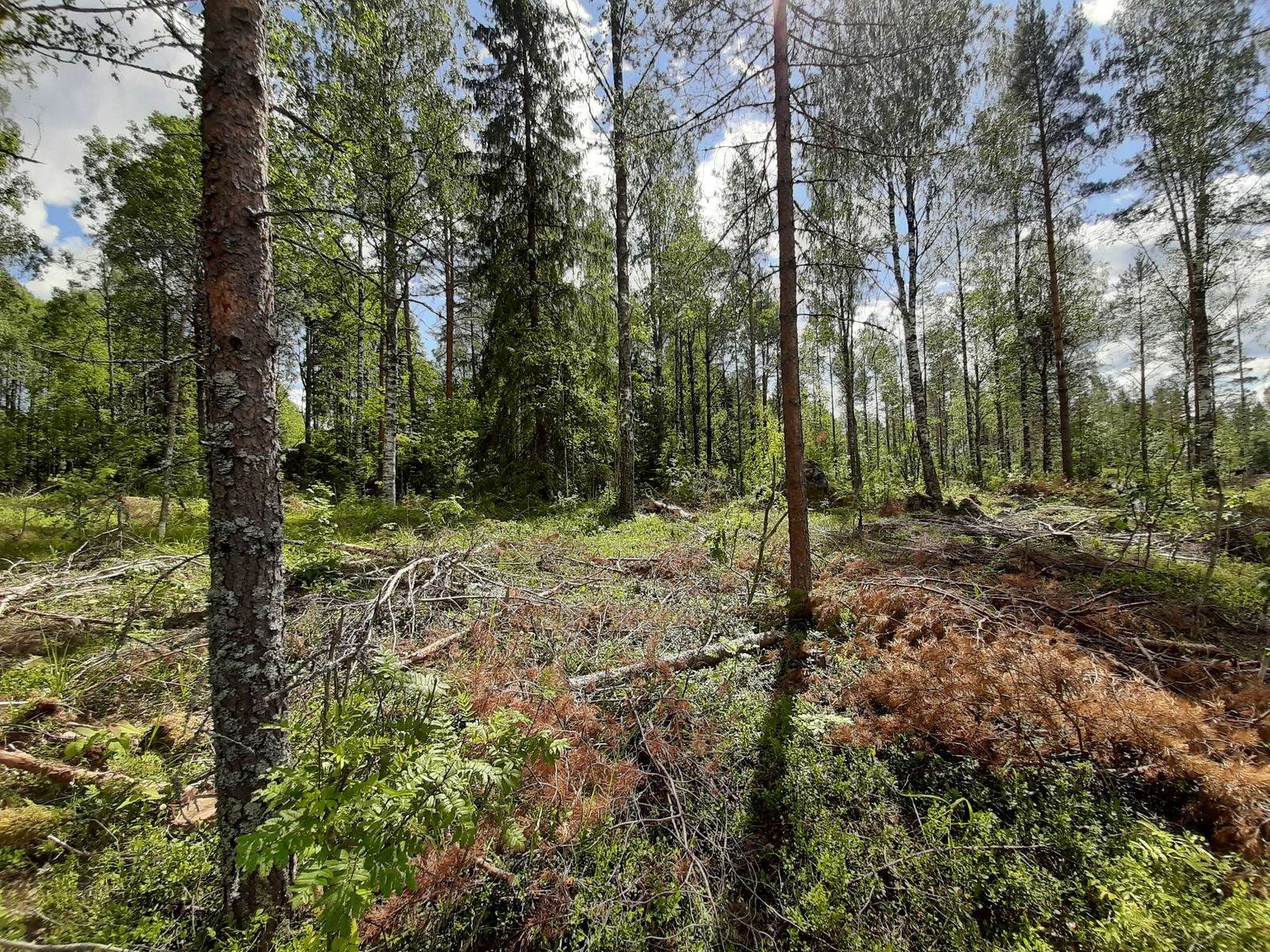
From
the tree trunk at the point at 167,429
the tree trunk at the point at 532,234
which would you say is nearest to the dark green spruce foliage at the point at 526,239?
the tree trunk at the point at 532,234

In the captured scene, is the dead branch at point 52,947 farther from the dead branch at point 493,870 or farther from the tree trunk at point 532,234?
the tree trunk at point 532,234

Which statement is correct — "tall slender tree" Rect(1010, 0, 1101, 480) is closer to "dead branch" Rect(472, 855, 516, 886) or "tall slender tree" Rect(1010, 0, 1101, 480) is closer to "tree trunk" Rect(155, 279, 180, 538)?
"dead branch" Rect(472, 855, 516, 886)

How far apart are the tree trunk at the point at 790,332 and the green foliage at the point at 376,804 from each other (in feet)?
11.4

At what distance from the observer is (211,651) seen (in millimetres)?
1969

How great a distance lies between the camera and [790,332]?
15.7 feet

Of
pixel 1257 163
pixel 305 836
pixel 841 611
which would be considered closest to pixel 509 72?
pixel 841 611

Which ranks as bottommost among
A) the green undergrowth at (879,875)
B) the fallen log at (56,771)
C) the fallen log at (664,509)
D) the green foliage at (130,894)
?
the green undergrowth at (879,875)

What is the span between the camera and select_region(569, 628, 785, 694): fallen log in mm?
3564

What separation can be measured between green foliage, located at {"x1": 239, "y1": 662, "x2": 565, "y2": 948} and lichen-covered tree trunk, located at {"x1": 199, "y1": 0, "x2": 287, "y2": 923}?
10.7 inches

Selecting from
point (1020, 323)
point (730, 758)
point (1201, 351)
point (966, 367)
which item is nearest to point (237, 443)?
point (730, 758)

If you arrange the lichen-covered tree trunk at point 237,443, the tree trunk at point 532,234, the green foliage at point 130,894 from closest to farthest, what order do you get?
1. the green foliage at point 130,894
2. the lichen-covered tree trunk at point 237,443
3. the tree trunk at point 532,234

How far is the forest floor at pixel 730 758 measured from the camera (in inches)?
79.0

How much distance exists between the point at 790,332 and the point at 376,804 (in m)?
4.93

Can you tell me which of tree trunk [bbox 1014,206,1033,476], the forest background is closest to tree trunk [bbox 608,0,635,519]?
the forest background
